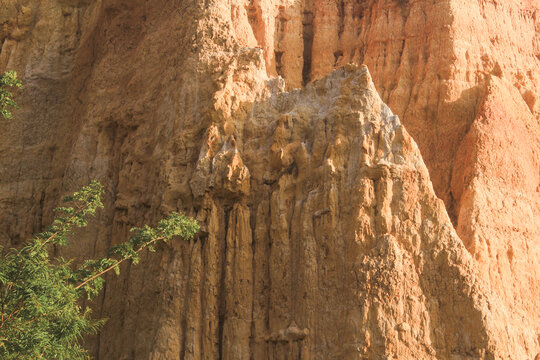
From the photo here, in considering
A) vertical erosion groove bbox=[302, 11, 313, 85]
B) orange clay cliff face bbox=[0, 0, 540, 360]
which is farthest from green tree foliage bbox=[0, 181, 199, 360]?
vertical erosion groove bbox=[302, 11, 313, 85]

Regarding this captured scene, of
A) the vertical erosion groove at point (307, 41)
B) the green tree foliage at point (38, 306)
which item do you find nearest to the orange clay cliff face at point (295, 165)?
the vertical erosion groove at point (307, 41)

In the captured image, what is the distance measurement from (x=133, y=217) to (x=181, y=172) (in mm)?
2035

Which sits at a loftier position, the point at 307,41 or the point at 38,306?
the point at 307,41

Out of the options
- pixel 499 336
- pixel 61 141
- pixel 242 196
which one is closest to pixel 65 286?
pixel 242 196

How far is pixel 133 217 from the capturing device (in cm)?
2092

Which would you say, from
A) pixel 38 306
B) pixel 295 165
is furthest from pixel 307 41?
pixel 38 306

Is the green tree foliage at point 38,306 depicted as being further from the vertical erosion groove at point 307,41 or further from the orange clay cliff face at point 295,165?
the vertical erosion groove at point 307,41

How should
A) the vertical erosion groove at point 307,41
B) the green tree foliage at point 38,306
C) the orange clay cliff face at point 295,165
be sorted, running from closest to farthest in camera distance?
1. the green tree foliage at point 38,306
2. the orange clay cliff face at point 295,165
3. the vertical erosion groove at point 307,41

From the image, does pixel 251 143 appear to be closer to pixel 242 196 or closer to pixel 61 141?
pixel 242 196

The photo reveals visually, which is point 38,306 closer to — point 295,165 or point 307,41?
point 295,165

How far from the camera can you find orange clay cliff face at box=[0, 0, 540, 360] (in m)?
16.5

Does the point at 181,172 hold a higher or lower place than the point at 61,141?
lower

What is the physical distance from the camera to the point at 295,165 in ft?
60.7

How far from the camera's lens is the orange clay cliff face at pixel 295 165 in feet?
54.0
